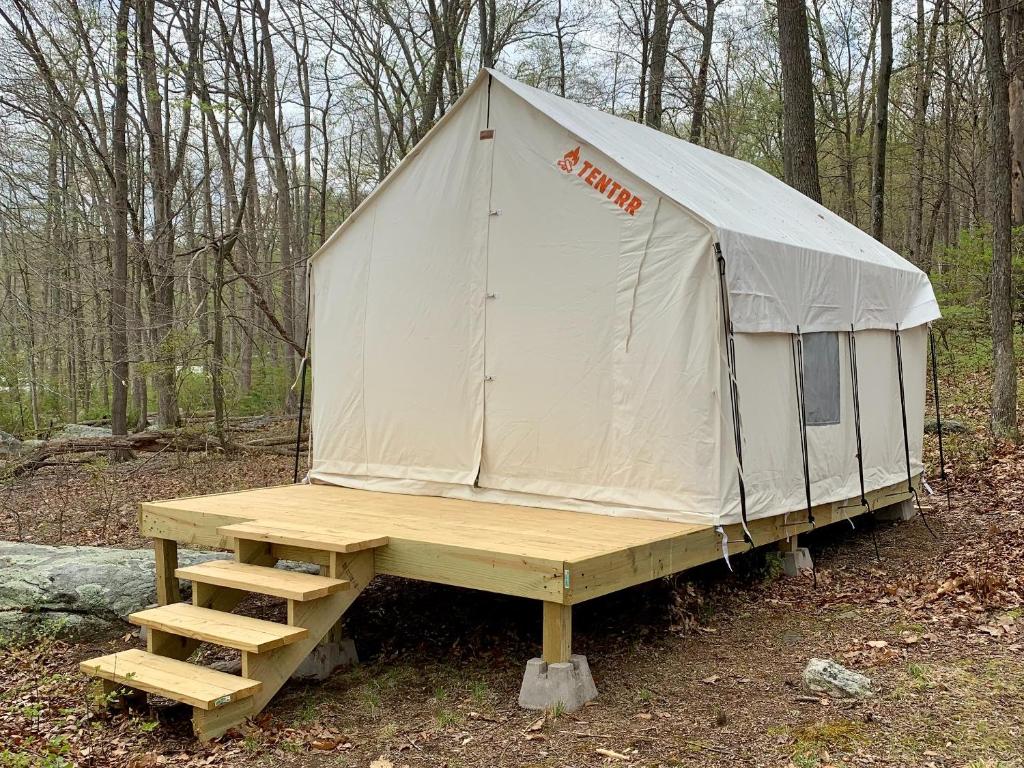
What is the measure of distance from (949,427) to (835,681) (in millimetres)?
8171

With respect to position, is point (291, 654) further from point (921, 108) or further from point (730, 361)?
point (921, 108)

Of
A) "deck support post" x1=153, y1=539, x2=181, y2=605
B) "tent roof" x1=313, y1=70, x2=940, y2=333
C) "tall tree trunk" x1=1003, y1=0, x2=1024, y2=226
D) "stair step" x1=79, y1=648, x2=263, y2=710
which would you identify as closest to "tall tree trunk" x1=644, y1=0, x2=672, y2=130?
"tall tree trunk" x1=1003, y1=0, x2=1024, y2=226

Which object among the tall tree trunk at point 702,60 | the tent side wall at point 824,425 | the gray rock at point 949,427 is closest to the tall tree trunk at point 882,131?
the gray rock at point 949,427

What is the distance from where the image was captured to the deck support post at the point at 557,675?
4.03 m

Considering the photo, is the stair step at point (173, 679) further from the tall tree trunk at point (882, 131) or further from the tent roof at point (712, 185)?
the tall tree trunk at point (882, 131)

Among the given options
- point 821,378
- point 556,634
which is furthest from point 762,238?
point 556,634

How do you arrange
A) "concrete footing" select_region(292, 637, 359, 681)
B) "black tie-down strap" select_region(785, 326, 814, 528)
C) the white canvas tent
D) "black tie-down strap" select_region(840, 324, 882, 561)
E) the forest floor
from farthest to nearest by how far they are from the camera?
"black tie-down strap" select_region(840, 324, 882, 561) < "black tie-down strap" select_region(785, 326, 814, 528) < the white canvas tent < "concrete footing" select_region(292, 637, 359, 681) < the forest floor

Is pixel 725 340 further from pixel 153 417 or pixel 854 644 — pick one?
pixel 153 417

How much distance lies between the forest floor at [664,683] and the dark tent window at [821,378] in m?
1.14

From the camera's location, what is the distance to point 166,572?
588 cm

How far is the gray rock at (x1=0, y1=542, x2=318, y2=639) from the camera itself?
5.54 m

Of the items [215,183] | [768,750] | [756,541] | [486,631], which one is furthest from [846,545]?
[215,183]

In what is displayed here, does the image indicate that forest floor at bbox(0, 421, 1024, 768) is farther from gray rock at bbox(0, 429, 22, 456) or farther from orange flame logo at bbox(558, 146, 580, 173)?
gray rock at bbox(0, 429, 22, 456)

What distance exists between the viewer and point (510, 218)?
→ 243 inches
